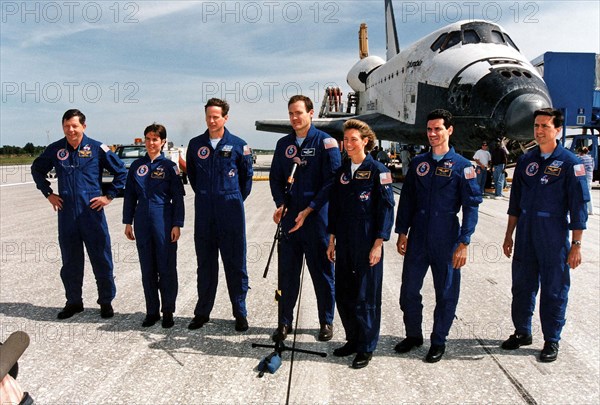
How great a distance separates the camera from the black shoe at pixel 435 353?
3631 millimetres

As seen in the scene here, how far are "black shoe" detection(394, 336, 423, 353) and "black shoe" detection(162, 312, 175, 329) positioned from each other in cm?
224

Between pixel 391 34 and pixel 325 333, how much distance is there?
28171 millimetres

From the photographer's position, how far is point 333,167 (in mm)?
3998

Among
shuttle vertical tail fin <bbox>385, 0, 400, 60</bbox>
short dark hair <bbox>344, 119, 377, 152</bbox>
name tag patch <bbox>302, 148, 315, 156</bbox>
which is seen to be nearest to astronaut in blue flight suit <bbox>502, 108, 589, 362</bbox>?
short dark hair <bbox>344, 119, 377, 152</bbox>

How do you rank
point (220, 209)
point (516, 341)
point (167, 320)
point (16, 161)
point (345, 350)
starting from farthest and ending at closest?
point (16, 161), point (167, 320), point (220, 209), point (516, 341), point (345, 350)

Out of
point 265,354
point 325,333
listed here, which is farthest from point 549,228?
point 265,354

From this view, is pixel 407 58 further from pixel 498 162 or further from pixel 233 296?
pixel 233 296

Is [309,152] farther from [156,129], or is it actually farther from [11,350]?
[11,350]

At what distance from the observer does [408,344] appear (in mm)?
3855

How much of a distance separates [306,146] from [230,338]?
A: 1.96m

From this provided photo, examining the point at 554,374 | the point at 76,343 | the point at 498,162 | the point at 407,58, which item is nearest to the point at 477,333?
the point at 554,374

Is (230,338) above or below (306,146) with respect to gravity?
below

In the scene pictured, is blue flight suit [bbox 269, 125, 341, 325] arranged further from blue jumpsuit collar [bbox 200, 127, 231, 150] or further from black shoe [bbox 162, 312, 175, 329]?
black shoe [bbox 162, 312, 175, 329]

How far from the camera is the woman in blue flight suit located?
11.6ft
